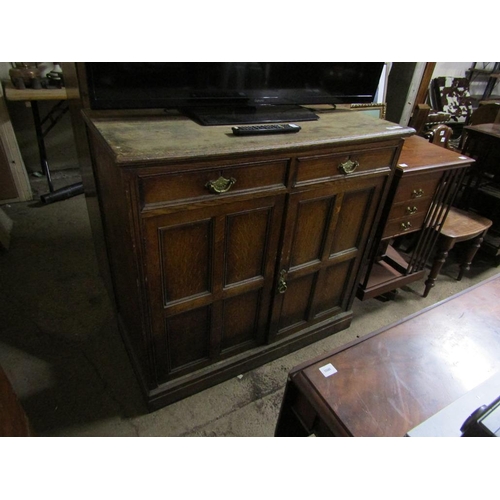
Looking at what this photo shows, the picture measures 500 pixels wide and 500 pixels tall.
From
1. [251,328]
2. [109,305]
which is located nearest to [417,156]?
[251,328]

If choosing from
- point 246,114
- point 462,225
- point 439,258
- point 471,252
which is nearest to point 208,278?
point 246,114

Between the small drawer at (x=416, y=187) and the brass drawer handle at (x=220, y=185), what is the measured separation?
2.75 feet

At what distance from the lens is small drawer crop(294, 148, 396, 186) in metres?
1.14

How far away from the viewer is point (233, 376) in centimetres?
154

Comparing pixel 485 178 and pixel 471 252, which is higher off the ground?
pixel 485 178

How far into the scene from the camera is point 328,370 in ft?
2.74

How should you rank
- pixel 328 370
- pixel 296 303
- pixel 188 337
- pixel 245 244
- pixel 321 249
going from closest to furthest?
pixel 328 370 < pixel 245 244 < pixel 188 337 < pixel 321 249 < pixel 296 303

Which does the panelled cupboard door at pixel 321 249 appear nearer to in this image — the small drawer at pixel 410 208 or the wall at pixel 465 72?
the small drawer at pixel 410 208

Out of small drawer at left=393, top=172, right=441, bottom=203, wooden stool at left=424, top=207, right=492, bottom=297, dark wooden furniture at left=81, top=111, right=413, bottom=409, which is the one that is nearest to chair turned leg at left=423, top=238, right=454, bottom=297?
wooden stool at left=424, top=207, right=492, bottom=297

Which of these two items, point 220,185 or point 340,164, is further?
point 340,164

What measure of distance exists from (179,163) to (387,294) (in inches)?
62.9

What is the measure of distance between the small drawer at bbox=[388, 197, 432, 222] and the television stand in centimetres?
59

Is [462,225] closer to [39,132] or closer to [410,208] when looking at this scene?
[410,208]

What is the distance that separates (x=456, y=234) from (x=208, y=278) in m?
1.44
